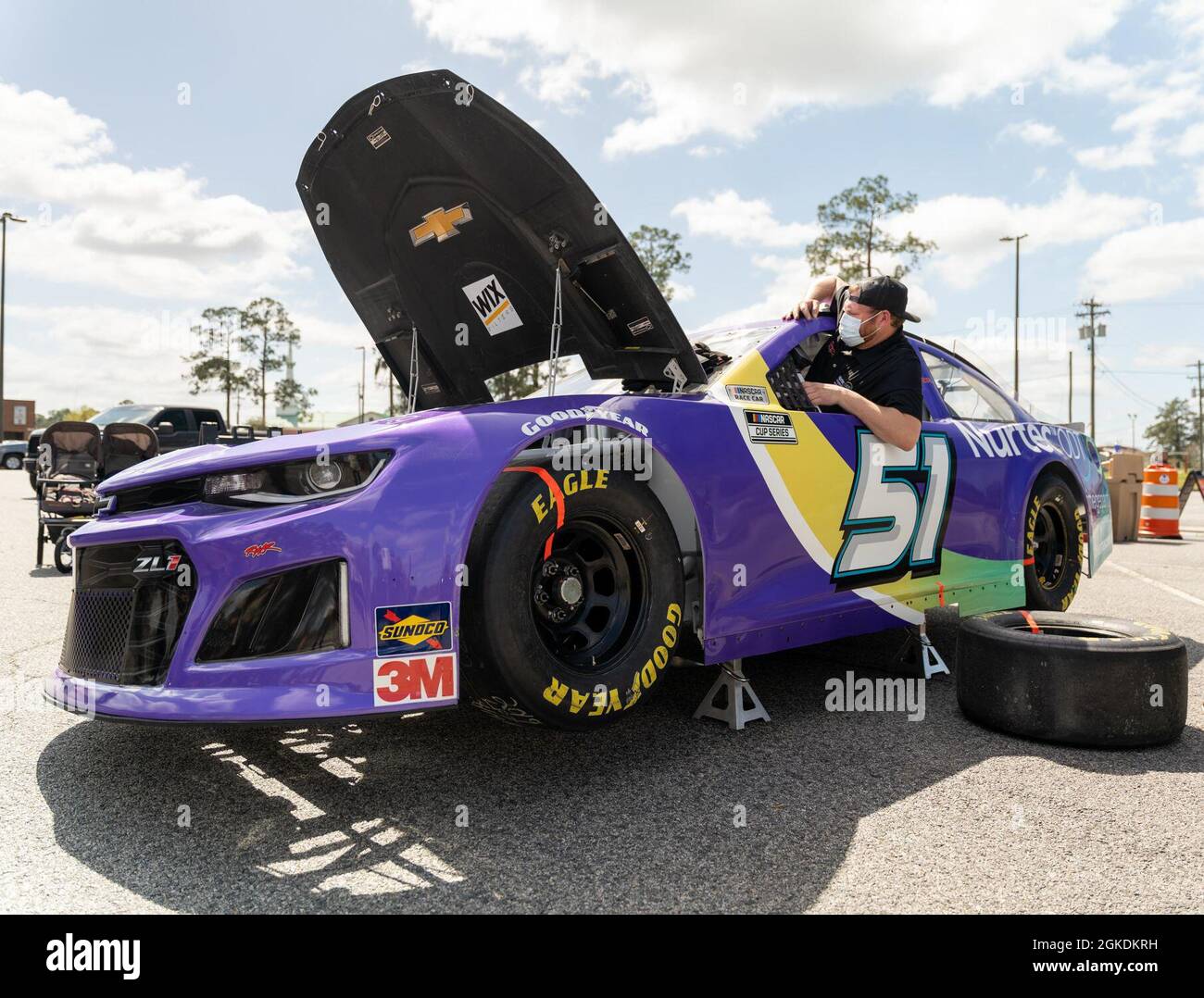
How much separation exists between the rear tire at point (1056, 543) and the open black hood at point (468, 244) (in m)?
2.61

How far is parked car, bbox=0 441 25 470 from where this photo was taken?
3228cm

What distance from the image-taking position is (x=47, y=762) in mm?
2953

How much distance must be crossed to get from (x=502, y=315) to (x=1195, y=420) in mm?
100119

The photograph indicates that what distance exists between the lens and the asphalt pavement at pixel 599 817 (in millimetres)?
2092

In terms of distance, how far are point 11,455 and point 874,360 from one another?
121 feet

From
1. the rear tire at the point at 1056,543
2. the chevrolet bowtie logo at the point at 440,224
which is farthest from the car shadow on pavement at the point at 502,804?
the chevrolet bowtie logo at the point at 440,224

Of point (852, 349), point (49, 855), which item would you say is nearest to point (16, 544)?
point (49, 855)

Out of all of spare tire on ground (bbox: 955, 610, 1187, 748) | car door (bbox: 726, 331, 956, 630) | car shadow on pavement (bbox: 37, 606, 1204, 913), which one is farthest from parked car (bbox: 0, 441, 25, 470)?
spare tire on ground (bbox: 955, 610, 1187, 748)

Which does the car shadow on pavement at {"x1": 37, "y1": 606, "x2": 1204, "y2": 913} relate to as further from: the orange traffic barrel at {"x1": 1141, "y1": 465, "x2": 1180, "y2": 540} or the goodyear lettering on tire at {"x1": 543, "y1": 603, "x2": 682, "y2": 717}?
the orange traffic barrel at {"x1": 1141, "y1": 465, "x2": 1180, "y2": 540}


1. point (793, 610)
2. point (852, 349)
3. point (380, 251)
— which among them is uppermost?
point (380, 251)

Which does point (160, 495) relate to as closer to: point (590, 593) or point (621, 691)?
point (590, 593)

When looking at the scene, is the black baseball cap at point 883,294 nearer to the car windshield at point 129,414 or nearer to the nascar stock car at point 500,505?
A: the nascar stock car at point 500,505

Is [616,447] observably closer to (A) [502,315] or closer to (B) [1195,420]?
(A) [502,315]
